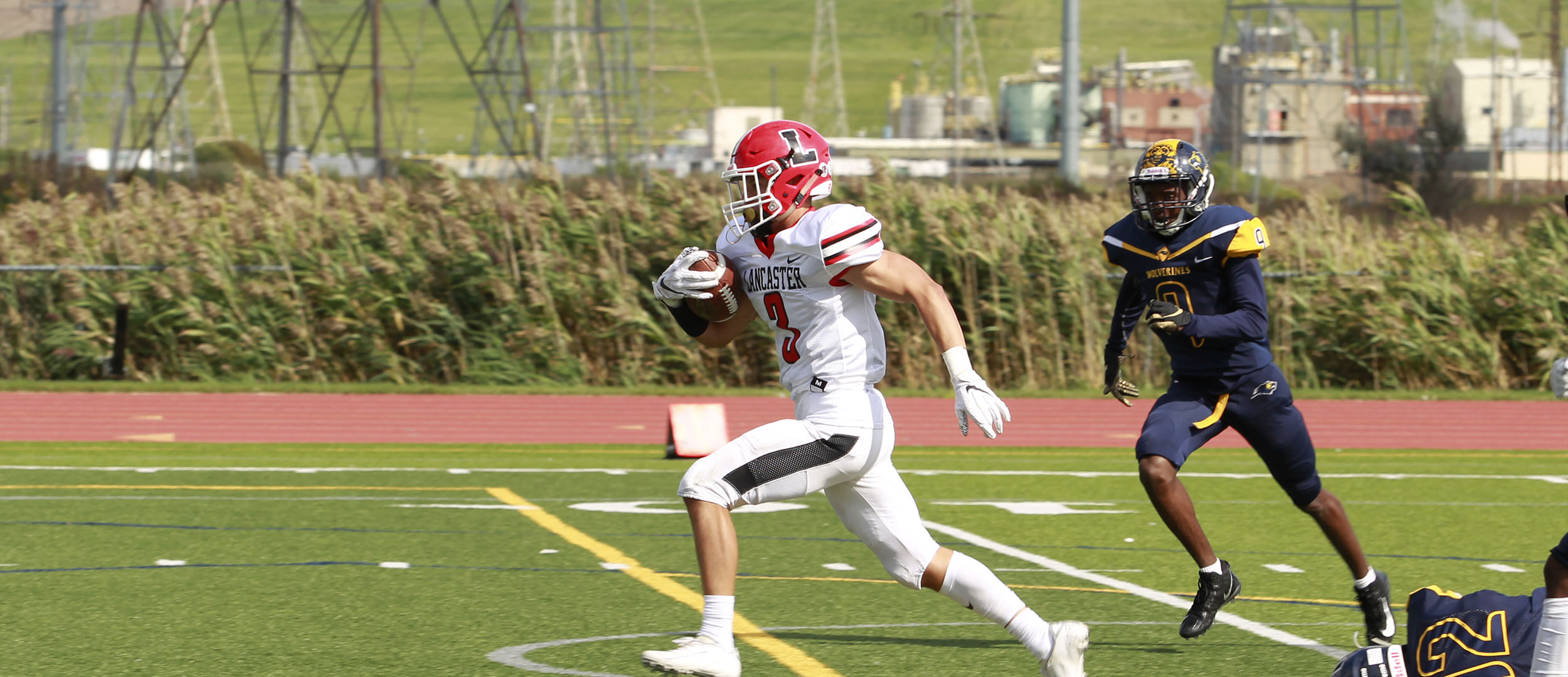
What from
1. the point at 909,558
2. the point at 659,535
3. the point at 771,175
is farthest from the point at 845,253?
the point at 659,535

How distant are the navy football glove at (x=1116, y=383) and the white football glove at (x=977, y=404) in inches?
78.2

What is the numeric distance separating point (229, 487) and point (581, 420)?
534 cm

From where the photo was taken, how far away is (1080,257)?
750 inches

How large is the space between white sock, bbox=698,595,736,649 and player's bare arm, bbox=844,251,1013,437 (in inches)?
36.1

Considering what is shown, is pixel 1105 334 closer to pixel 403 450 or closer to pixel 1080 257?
pixel 1080 257

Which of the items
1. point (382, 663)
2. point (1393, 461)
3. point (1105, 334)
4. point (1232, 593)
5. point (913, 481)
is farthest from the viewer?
point (1105, 334)

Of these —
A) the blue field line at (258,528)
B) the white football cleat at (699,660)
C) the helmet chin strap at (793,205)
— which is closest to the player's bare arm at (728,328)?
the helmet chin strap at (793,205)

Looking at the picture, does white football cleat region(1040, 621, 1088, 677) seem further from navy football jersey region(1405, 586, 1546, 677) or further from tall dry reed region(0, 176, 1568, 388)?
tall dry reed region(0, 176, 1568, 388)

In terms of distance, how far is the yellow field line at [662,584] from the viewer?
241 inches

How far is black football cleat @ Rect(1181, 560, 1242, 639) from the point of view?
6508mm

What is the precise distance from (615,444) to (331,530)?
18.2 feet

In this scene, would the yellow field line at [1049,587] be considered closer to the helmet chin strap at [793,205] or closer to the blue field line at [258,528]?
the blue field line at [258,528]

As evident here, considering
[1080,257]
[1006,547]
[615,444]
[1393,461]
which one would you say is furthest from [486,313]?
[1006,547]

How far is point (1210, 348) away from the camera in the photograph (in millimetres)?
6977
